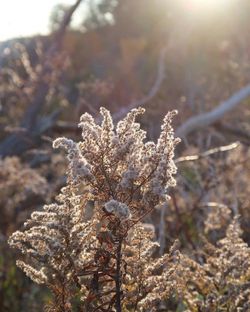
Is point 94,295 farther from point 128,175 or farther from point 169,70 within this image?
point 169,70

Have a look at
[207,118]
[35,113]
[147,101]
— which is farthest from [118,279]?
[147,101]

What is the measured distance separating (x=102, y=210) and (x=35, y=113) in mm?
5211

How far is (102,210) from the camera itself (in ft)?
5.92

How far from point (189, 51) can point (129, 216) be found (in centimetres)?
1299

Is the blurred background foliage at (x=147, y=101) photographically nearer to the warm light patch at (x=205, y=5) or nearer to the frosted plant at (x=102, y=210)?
the warm light patch at (x=205, y=5)

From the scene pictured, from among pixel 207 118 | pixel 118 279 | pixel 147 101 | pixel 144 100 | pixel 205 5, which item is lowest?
pixel 118 279

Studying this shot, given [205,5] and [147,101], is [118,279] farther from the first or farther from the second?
[205,5]

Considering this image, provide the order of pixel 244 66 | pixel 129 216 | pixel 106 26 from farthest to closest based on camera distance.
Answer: pixel 106 26, pixel 244 66, pixel 129 216

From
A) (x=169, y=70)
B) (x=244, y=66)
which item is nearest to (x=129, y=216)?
(x=244, y=66)

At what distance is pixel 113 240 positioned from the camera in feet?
5.89

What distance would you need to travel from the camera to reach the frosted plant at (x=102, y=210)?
68.0 inches

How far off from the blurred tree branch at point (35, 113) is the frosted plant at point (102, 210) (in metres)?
3.89

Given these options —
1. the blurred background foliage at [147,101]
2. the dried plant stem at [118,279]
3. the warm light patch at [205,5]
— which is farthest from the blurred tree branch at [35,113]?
the warm light patch at [205,5]

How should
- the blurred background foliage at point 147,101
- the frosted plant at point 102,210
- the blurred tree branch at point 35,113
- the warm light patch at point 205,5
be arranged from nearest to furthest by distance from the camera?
the frosted plant at point 102,210
the blurred background foliage at point 147,101
the blurred tree branch at point 35,113
the warm light patch at point 205,5
